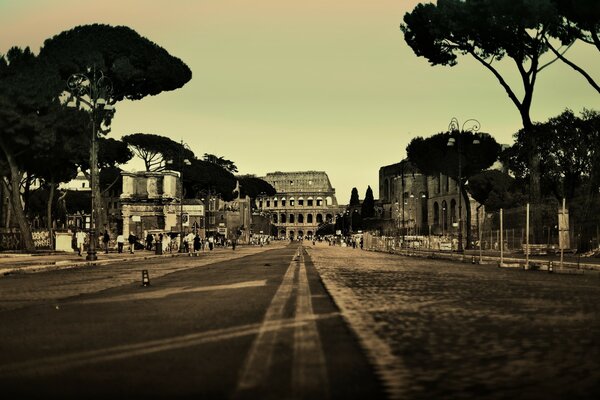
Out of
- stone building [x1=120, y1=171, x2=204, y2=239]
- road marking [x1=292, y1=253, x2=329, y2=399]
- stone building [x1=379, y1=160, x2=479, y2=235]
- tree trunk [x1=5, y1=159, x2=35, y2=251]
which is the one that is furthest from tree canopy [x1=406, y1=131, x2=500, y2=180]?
road marking [x1=292, y1=253, x2=329, y2=399]

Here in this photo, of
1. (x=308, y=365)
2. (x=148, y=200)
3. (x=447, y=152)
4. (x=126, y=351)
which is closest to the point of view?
(x=308, y=365)

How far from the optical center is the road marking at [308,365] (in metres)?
4.81

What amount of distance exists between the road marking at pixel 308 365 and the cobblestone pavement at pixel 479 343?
387 mm

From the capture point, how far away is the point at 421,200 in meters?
146

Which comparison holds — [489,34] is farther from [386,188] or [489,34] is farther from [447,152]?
[386,188]

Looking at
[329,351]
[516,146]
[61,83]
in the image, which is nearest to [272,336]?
[329,351]

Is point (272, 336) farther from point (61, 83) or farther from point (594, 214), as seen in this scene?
point (61, 83)

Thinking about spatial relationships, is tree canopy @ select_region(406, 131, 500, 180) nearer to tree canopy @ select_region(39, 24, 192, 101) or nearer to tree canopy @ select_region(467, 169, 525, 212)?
tree canopy @ select_region(467, 169, 525, 212)

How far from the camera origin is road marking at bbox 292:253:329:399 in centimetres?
481

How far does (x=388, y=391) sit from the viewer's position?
15.8 feet

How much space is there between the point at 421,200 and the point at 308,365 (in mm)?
141417

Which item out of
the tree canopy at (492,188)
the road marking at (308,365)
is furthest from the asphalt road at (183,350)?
the tree canopy at (492,188)

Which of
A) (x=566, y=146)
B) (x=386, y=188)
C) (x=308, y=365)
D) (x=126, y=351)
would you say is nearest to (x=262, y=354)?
(x=308, y=365)

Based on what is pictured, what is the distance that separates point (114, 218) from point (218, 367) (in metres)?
89.4
